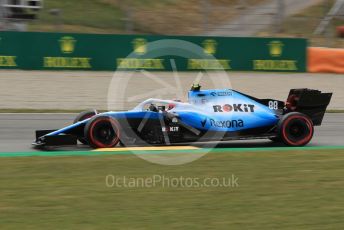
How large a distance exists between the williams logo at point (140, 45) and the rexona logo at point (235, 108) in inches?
453

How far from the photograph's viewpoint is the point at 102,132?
28.9 ft

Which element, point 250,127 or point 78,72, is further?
point 78,72

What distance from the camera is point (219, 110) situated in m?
8.98

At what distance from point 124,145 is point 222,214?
391 cm

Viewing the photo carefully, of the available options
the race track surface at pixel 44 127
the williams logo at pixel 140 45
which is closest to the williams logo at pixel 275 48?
the williams logo at pixel 140 45

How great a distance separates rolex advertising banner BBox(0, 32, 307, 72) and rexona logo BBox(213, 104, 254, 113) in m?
11.1

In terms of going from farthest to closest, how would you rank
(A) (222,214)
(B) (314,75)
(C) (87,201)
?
1. (B) (314,75)
2. (C) (87,201)
3. (A) (222,214)

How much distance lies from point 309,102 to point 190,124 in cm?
198

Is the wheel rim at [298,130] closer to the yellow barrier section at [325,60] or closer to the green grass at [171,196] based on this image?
the green grass at [171,196]

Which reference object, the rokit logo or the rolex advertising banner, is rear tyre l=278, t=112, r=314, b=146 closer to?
the rokit logo

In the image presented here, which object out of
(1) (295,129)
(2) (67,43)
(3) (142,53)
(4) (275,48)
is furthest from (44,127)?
(4) (275,48)

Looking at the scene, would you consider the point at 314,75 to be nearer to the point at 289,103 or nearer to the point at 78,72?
the point at 78,72

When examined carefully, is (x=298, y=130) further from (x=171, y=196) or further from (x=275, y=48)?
(x=275, y=48)

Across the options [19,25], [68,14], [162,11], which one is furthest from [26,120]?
[162,11]
